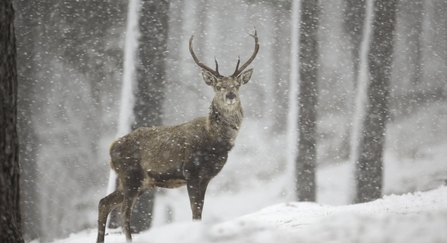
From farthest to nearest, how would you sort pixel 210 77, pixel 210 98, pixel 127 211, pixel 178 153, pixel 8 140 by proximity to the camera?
pixel 210 98 → pixel 210 77 → pixel 178 153 → pixel 127 211 → pixel 8 140

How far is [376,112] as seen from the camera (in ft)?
34.8

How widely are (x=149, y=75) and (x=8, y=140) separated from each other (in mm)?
5030

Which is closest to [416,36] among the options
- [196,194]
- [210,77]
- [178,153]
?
[210,77]

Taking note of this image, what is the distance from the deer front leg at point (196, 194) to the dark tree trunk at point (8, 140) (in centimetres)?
287

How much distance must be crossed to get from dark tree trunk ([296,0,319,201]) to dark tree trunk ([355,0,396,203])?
101 cm

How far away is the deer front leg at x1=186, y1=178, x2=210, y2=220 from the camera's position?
6.95 metres

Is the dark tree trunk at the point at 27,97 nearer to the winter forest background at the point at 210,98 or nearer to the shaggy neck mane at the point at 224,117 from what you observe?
the winter forest background at the point at 210,98

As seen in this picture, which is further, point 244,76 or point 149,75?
point 149,75

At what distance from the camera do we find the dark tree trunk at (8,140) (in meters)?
4.19

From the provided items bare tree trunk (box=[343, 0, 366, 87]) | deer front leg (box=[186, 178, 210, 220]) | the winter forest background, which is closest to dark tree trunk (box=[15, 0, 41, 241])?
the winter forest background

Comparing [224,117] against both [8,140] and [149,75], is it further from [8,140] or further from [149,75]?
[8,140]

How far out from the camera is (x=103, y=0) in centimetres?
1259

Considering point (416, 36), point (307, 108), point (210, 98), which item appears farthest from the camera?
point (416, 36)

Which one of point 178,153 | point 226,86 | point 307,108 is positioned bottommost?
point 178,153
